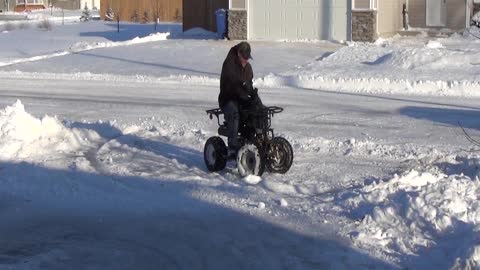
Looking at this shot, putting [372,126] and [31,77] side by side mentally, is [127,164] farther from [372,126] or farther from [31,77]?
[31,77]

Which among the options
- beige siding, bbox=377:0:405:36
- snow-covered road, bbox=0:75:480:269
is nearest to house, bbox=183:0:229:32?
beige siding, bbox=377:0:405:36

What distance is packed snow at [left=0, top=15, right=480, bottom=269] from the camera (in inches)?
324

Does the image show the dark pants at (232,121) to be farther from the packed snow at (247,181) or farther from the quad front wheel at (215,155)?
the packed snow at (247,181)

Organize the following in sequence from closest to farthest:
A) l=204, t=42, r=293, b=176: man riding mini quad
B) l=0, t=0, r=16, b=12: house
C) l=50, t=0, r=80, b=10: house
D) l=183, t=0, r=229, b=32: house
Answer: l=204, t=42, r=293, b=176: man riding mini quad, l=183, t=0, r=229, b=32: house, l=0, t=0, r=16, b=12: house, l=50, t=0, r=80, b=10: house

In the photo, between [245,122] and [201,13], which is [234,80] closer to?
[245,122]

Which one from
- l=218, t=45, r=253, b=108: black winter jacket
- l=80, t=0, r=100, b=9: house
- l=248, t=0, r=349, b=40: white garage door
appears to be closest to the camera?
l=218, t=45, r=253, b=108: black winter jacket

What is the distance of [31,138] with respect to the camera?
12.9m

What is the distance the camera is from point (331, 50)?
29766 millimetres

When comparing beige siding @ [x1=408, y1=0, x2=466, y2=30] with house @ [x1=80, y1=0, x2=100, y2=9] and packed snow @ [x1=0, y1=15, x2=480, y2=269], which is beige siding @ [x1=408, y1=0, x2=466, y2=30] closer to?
packed snow @ [x1=0, y1=15, x2=480, y2=269]

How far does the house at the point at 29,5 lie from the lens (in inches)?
3967

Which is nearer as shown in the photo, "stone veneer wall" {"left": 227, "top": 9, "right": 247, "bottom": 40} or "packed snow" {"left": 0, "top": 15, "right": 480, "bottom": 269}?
"packed snow" {"left": 0, "top": 15, "right": 480, "bottom": 269}

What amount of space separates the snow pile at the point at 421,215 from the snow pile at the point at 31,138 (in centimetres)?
465

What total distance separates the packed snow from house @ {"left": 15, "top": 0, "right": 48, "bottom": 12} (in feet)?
264

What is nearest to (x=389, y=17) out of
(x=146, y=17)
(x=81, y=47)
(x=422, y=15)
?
(x=422, y=15)
